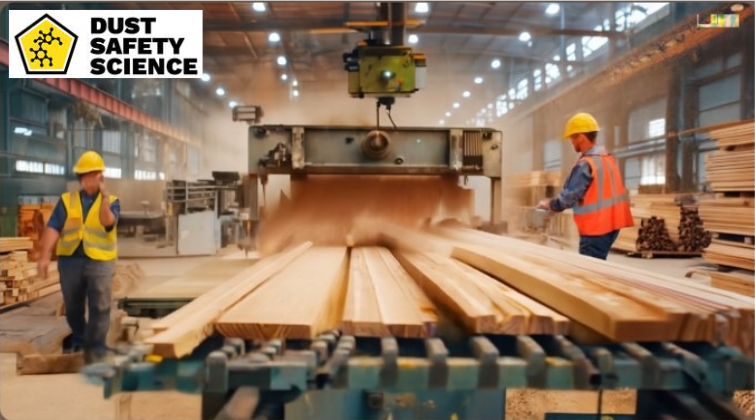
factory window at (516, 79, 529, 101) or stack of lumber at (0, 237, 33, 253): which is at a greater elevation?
factory window at (516, 79, 529, 101)

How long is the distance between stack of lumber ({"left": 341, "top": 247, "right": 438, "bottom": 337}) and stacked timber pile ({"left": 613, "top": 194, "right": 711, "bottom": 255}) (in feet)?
20.3

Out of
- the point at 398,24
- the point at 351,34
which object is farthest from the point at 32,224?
the point at 351,34

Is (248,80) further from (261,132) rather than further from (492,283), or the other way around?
(492,283)

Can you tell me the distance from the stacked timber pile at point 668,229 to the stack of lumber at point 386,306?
619cm

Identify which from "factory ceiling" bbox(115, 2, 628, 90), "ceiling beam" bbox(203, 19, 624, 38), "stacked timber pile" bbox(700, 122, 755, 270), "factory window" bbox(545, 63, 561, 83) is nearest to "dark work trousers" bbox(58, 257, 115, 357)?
"ceiling beam" bbox(203, 19, 624, 38)

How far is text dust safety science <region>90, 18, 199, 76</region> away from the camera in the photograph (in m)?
2.05

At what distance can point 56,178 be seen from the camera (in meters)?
8.47

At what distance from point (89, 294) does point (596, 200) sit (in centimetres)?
298

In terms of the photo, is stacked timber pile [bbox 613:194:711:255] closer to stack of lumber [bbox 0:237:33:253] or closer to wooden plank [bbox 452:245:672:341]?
wooden plank [bbox 452:245:672:341]

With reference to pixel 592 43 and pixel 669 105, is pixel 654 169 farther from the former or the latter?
pixel 592 43

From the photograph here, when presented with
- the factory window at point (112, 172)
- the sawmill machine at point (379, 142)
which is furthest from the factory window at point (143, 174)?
the sawmill machine at point (379, 142)

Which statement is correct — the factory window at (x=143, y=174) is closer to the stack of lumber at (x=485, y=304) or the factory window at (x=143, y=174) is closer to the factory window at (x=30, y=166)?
the factory window at (x=30, y=166)

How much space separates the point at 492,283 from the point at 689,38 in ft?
25.2

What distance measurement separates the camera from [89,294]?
2904mm
